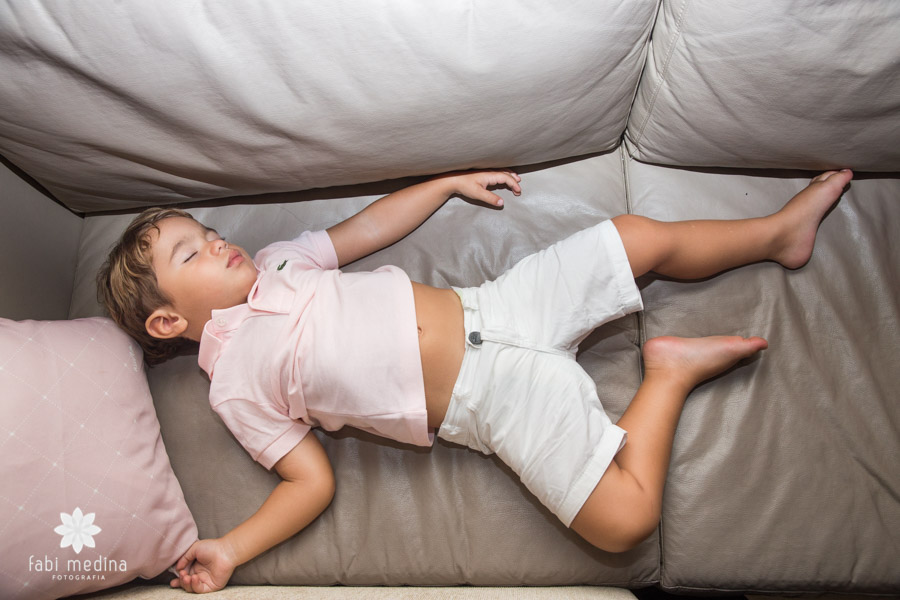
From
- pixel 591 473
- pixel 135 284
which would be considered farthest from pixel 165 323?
pixel 591 473

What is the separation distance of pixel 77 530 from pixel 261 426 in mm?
322

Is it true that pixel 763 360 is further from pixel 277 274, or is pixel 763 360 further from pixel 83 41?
pixel 83 41

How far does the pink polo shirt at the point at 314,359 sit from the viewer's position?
1032 millimetres

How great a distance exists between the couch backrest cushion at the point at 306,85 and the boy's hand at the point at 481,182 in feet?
0.17

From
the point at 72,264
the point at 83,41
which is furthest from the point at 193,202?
the point at 83,41

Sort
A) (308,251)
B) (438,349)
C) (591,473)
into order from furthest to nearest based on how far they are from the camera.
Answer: (308,251) < (438,349) < (591,473)

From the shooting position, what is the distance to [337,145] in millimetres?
1074

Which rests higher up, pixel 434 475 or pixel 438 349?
pixel 438 349

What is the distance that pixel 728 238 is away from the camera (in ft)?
3.60

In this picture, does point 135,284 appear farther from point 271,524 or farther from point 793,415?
point 793,415

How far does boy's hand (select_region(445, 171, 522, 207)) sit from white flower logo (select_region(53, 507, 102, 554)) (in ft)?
2.89

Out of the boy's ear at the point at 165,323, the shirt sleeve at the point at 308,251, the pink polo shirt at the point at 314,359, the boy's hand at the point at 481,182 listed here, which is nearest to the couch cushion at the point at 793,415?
the boy's hand at the point at 481,182

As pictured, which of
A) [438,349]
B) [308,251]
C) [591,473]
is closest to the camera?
[591,473]

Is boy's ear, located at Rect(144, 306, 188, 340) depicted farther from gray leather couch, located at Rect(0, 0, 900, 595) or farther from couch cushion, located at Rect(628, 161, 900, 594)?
couch cushion, located at Rect(628, 161, 900, 594)
